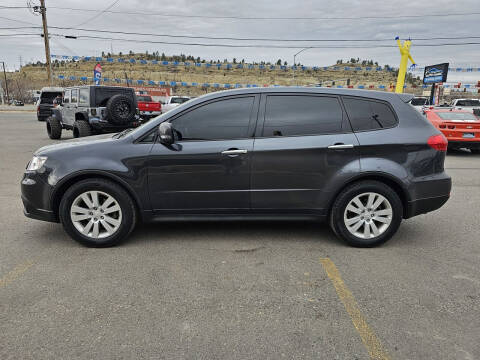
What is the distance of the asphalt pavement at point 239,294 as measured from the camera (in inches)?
99.9

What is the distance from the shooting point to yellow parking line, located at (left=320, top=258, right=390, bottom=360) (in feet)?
8.18

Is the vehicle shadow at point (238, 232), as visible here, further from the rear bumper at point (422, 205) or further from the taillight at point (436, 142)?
the taillight at point (436, 142)

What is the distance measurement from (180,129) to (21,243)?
88.3 inches

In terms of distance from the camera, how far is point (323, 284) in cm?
339

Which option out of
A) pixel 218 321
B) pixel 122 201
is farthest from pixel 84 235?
pixel 218 321

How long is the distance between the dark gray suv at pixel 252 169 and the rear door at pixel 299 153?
11mm

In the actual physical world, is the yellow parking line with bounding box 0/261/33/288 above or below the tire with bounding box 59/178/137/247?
below

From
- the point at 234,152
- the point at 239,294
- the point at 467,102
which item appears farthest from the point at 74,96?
the point at 467,102

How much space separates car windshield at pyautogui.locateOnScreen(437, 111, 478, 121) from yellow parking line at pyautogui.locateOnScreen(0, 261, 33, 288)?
1171 centimetres

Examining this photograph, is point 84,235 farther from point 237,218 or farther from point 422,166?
point 422,166

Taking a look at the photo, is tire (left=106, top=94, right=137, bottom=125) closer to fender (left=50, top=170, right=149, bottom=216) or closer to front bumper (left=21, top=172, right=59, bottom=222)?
front bumper (left=21, top=172, right=59, bottom=222)

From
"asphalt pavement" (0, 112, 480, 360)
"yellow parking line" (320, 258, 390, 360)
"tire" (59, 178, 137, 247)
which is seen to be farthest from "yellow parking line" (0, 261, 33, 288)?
"yellow parking line" (320, 258, 390, 360)

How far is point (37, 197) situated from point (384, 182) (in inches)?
150

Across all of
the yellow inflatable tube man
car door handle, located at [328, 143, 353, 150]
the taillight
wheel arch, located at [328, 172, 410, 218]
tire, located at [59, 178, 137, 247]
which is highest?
the yellow inflatable tube man
